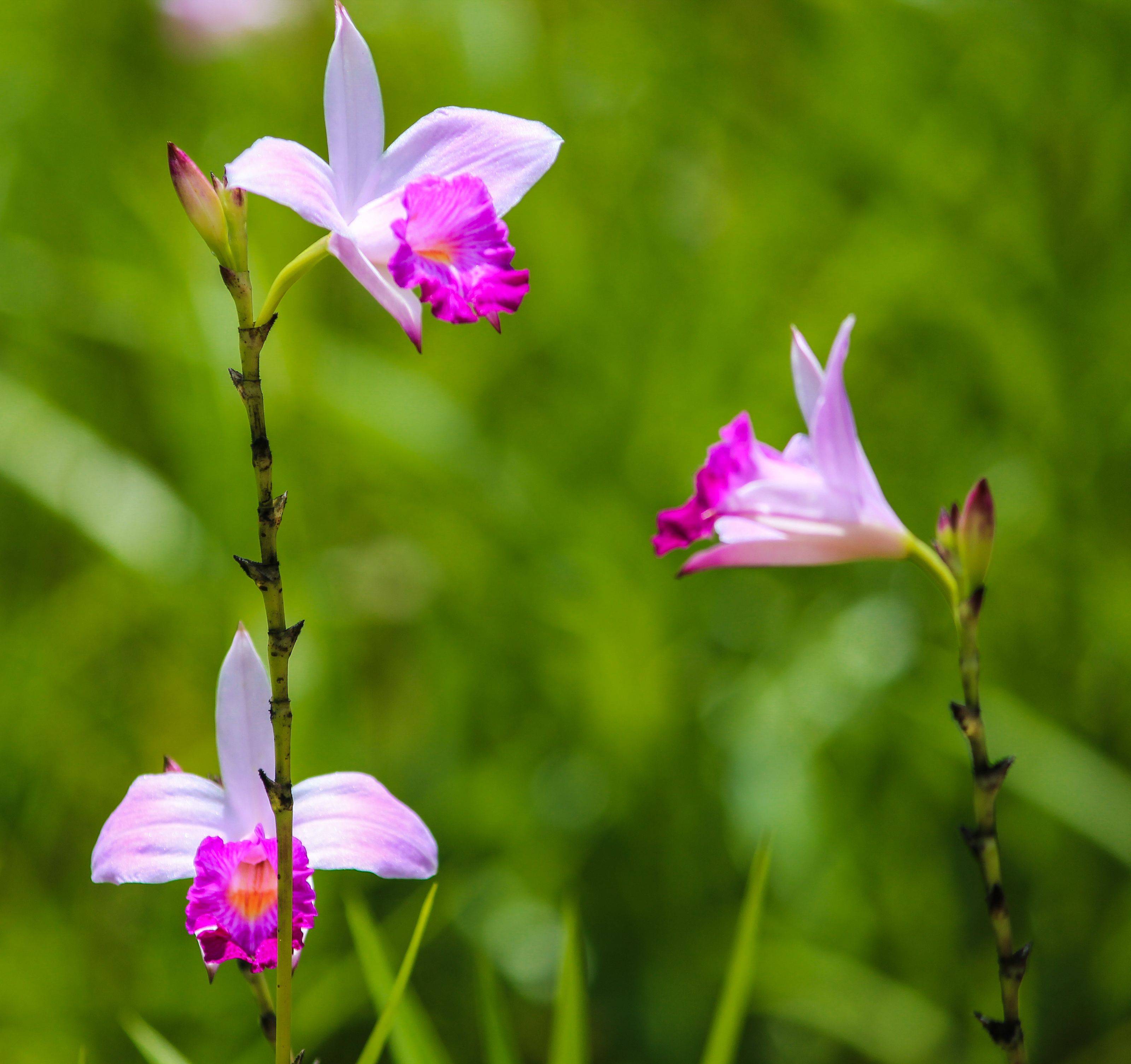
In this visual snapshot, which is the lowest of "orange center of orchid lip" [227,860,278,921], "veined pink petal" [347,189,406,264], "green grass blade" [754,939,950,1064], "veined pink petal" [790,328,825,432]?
"green grass blade" [754,939,950,1064]

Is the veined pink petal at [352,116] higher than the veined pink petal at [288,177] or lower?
higher

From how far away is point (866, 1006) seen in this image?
1.12 metres

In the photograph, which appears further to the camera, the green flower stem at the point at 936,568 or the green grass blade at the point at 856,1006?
the green grass blade at the point at 856,1006

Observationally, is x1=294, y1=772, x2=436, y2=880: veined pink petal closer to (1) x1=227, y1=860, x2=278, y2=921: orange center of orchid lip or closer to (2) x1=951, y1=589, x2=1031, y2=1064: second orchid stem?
(1) x1=227, y1=860, x2=278, y2=921: orange center of orchid lip

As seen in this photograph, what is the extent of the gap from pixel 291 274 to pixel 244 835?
219 millimetres

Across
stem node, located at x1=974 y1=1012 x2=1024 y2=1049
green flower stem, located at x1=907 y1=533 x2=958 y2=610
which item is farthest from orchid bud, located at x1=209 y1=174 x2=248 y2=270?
stem node, located at x1=974 y1=1012 x2=1024 y2=1049

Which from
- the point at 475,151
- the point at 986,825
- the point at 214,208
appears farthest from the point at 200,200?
the point at 986,825

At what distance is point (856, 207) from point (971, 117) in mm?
227

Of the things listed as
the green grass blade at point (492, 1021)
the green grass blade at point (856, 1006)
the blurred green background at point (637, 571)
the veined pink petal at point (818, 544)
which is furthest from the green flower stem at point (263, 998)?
the green grass blade at point (856, 1006)

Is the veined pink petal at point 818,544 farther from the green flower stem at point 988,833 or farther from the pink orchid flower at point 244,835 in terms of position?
the pink orchid flower at point 244,835

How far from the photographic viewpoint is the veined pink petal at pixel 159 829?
15.3 inches

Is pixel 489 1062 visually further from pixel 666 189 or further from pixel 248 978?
pixel 666 189

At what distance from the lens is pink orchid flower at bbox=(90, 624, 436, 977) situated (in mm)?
390

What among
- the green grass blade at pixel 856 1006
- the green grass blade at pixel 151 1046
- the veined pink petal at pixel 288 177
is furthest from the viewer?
the green grass blade at pixel 856 1006
